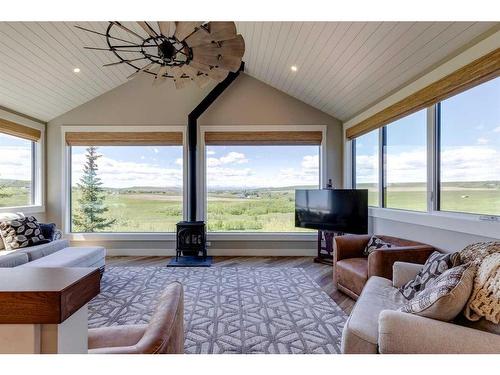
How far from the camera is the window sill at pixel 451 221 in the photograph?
93.0 inches

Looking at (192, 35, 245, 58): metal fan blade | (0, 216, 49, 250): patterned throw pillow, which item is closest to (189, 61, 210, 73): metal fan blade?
(192, 35, 245, 58): metal fan blade

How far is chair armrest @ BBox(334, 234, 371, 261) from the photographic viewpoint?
3.62 meters

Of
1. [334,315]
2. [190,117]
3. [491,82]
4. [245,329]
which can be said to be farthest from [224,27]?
[190,117]

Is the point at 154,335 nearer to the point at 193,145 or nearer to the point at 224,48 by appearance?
the point at 224,48

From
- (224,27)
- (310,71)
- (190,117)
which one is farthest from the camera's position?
(190,117)

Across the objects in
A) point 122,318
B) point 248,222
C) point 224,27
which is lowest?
point 122,318

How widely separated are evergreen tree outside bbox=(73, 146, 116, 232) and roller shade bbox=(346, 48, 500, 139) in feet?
16.2

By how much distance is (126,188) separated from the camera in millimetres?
5438

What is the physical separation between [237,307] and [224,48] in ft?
8.28

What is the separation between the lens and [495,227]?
7.53ft

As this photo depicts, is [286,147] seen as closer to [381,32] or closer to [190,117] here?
[190,117]

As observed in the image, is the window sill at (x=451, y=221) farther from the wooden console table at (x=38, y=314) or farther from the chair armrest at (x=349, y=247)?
the wooden console table at (x=38, y=314)

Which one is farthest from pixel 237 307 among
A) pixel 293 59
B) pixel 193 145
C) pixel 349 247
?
pixel 293 59
